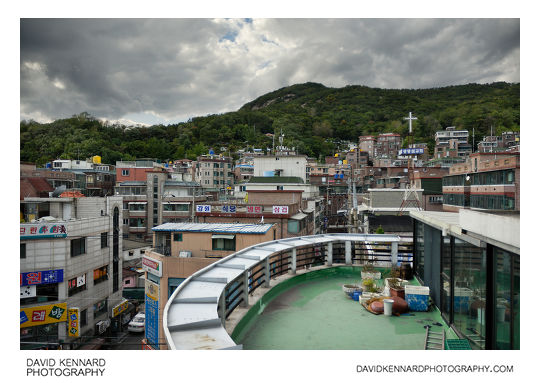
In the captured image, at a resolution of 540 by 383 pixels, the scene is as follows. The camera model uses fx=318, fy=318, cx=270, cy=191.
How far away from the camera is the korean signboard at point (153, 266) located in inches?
419

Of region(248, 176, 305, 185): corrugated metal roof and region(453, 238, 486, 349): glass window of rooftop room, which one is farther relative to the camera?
region(248, 176, 305, 185): corrugated metal roof

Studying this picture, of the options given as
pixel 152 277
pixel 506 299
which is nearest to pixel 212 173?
pixel 152 277

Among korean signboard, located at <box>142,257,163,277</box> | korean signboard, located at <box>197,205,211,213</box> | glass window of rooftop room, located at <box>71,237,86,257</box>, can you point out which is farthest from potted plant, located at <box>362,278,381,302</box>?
korean signboard, located at <box>197,205,211,213</box>

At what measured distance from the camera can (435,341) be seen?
12.9ft

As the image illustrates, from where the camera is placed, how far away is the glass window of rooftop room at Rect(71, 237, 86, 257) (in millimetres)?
14219

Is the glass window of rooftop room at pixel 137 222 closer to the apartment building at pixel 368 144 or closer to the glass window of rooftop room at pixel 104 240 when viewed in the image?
the glass window of rooftop room at pixel 104 240

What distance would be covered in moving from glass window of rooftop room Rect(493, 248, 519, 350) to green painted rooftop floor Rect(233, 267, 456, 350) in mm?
916

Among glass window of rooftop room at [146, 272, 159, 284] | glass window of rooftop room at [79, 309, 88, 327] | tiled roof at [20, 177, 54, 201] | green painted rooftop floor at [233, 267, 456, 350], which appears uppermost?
tiled roof at [20, 177, 54, 201]

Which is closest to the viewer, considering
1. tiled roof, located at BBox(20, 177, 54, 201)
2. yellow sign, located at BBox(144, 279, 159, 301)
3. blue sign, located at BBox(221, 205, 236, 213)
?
yellow sign, located at BBox(144, 279, 159, 301)

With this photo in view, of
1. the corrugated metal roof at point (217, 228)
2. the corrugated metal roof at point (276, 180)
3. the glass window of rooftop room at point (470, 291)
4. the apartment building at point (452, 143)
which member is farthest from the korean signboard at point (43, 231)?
the apartment building at point (452, 143)

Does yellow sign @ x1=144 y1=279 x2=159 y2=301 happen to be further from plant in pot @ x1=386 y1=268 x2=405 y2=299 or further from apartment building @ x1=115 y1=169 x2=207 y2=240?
apartment building @ x1=115 y1=169 x2=207 y2=240

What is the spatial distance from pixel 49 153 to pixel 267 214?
1306 inches
